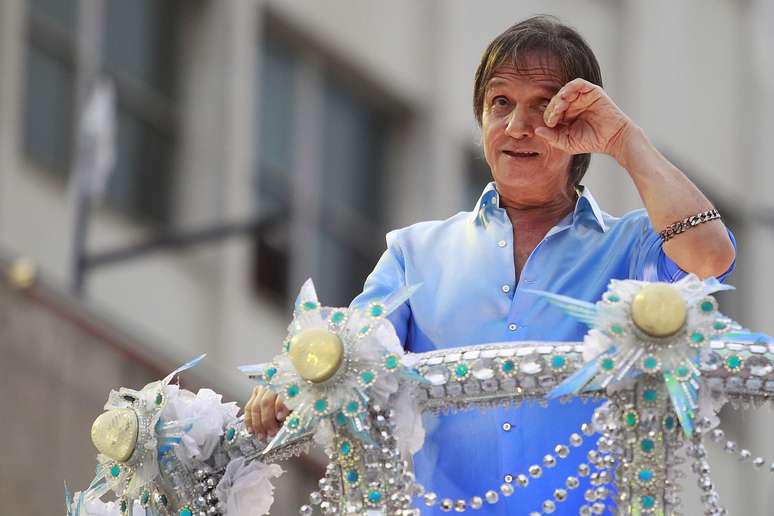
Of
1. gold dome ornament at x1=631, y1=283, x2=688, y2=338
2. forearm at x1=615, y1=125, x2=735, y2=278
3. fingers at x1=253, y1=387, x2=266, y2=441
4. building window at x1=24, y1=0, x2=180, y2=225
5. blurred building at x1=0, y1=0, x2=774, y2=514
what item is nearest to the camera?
gold dome ornament at x1=631, y1=283, x2=688, y2=338

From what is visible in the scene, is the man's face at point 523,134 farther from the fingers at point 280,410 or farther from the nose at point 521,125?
the fingers at point 280,410

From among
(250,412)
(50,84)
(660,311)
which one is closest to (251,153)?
(50,84)

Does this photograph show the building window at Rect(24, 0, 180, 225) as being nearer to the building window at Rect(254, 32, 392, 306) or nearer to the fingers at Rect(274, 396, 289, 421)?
the building window at Rect(254, 32, 392, 306)

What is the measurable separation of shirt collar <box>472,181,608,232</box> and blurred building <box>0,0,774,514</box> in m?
7.68

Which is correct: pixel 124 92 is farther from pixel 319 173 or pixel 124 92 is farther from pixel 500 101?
pixel 500 101

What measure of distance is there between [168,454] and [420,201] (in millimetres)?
15074

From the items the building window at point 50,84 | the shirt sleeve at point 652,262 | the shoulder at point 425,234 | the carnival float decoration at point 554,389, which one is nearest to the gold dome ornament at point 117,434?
the carnival float decoration at point 554,389

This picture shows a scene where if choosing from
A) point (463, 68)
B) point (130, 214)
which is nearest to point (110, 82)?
point (130, 214)

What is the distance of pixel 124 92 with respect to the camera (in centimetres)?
1686

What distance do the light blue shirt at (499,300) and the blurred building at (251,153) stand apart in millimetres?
7692

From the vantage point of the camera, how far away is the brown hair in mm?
4641

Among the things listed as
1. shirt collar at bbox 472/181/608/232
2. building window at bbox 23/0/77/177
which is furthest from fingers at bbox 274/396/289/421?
building window at bbox 23/0/77/177

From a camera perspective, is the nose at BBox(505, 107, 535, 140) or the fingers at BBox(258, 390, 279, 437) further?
the nose at BBox(505, 107, 535, 140)

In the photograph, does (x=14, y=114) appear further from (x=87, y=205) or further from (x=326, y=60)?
(x=326, y=60)
